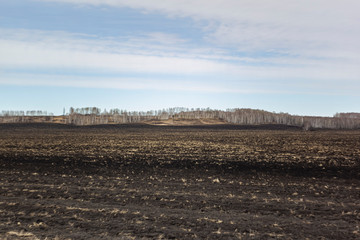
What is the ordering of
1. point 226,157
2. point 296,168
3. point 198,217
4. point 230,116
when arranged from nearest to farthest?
1. point 198,217
2. point 296,168
3. point 226,157
4. point 230,116

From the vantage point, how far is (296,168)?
1786 cm

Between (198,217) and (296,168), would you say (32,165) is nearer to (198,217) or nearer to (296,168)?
(198,217)

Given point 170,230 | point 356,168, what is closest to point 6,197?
point 170,230

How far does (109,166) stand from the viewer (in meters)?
18.1

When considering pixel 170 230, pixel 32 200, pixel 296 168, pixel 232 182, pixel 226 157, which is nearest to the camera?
pixel 170 230

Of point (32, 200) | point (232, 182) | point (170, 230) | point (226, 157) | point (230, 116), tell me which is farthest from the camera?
point (230, 116)

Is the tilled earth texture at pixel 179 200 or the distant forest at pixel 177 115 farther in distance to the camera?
the distant forest at pixel 177 115

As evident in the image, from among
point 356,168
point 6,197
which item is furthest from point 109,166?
point 356,168

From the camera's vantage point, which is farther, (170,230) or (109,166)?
(109,166)

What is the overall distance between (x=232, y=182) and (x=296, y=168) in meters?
5.75

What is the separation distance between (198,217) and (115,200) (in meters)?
3.31

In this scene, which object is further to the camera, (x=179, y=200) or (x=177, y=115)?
(x=177, y=115)

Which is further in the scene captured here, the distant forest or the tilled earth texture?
the distant forest

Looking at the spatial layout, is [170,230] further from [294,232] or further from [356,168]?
[356,168]
